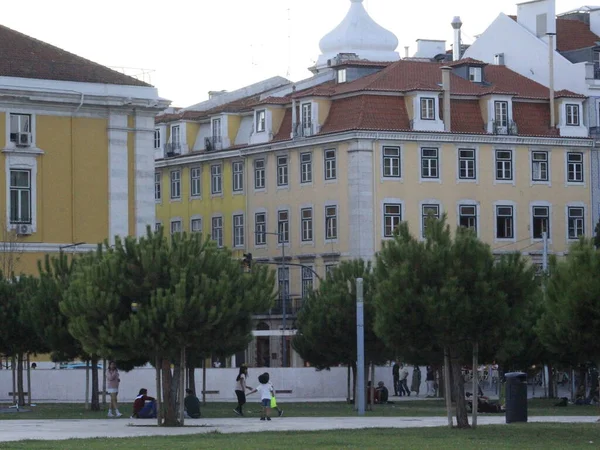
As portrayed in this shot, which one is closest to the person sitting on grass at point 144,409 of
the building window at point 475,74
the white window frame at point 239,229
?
the white window frame at point 239,229

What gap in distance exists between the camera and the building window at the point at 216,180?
3893 inches

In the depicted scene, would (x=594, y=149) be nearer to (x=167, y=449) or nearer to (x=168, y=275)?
(x=168, y=275)

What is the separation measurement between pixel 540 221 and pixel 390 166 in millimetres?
9097

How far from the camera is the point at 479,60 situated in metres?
99.9

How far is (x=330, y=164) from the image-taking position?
90.6 meters

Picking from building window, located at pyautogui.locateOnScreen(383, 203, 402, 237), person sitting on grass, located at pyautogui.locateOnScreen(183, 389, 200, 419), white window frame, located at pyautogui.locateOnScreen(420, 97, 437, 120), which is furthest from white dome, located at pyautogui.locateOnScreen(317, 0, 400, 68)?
person sitting on grass, located at pyautogui.locateOnScreen(183, 389, 200, 419)

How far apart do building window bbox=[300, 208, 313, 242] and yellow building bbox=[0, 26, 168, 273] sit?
19.7m

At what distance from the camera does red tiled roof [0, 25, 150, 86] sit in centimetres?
7075

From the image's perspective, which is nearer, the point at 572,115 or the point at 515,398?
the point at 515,398

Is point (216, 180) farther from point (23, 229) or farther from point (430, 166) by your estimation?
point (23, 229)

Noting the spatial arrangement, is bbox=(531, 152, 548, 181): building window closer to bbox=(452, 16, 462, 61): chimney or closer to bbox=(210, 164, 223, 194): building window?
bbox=(452, 16, 462, 61): chimney

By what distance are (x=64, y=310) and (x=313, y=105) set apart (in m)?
49.7

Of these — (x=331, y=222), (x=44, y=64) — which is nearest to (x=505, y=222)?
(x=331, y=222)

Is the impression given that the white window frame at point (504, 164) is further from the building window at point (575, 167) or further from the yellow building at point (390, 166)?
the building window at point (575, 167)
